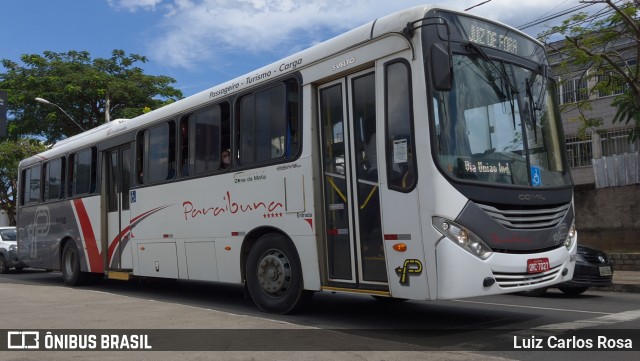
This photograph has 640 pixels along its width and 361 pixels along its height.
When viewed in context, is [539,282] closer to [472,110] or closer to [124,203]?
[472,110]

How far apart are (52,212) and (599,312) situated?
1228 centimetres

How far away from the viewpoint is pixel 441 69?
6273mm

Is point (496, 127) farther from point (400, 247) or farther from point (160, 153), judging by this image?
point (160, 153)

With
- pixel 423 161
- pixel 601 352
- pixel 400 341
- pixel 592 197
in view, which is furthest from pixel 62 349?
pixel 592 197

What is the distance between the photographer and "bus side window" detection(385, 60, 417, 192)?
21.1 ft

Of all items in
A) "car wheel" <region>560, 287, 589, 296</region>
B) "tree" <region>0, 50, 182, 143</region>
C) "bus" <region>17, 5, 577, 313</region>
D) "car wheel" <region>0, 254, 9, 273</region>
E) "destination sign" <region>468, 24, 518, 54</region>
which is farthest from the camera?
"tree" <region>0, 50, 182, 143</region>

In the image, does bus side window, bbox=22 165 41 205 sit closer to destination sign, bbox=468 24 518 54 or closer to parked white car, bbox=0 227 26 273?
parked white car, bbox=0 227 26 273

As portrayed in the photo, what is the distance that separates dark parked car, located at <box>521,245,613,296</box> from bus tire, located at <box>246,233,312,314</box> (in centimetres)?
550

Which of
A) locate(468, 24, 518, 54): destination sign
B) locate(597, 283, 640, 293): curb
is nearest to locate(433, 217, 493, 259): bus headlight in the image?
locate(468, 24, 518, 54): destination sign

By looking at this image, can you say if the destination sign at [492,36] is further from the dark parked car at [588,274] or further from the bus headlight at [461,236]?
the dark parked car at [588,274]

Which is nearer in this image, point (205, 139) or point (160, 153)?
point (205, 139)

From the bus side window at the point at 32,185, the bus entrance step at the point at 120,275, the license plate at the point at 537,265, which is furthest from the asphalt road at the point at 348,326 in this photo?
the bus side window at the point at 32,185

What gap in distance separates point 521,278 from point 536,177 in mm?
1219

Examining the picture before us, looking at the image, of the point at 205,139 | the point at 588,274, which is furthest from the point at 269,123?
the point at 588,274
